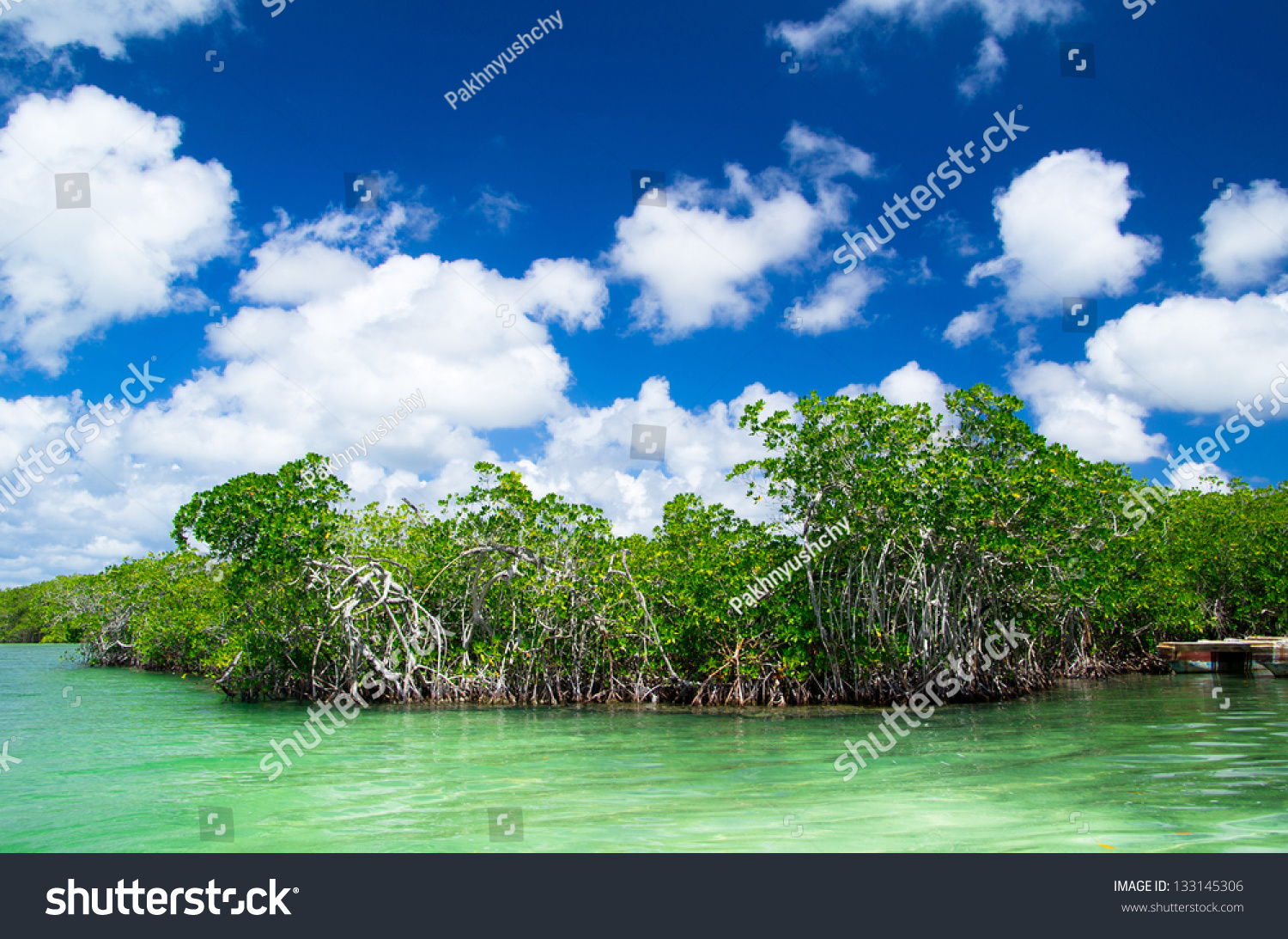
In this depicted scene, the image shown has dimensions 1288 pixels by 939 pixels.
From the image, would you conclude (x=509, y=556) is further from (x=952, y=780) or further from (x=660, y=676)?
(x=952, y=780)

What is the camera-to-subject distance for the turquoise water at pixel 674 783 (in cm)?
533

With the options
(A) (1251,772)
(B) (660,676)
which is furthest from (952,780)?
(B) (660,676)

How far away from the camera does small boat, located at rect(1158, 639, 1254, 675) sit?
17.9 m

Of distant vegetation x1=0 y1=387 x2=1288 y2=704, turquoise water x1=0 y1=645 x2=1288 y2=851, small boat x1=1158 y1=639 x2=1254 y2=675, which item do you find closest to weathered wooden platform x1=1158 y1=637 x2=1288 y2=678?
small boat x1=1158 y1=639 x2=1254 y2=675

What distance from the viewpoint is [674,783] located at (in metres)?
7.06

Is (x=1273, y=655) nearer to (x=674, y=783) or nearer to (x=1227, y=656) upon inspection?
(x=1227, y=656)

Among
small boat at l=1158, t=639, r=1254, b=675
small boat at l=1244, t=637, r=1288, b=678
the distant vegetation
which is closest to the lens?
the distant vegetation

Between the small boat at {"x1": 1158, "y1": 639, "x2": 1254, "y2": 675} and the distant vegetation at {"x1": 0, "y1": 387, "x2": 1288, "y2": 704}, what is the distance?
6.79 feet

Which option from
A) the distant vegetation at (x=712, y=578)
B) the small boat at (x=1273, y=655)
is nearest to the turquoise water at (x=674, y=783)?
the distant vegetation at (x=712, y=578)

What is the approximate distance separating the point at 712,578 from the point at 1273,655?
43.2 ft

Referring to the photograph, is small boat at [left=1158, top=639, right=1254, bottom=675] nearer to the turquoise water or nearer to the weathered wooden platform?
the weathered wooden platform

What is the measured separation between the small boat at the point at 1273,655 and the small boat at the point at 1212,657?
152 millimetres

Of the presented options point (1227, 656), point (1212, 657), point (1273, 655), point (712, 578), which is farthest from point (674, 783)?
point (1227, 656)

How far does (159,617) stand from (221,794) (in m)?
20.9
